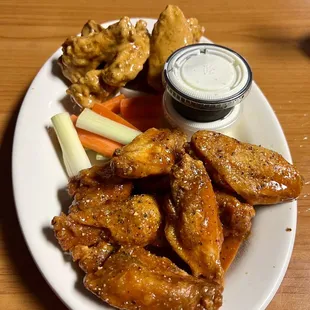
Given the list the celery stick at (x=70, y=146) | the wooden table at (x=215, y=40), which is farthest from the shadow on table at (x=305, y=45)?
the celery stick at (x=70, y=146)

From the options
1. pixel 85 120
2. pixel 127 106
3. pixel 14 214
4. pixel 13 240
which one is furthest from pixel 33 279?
pixel 127 106

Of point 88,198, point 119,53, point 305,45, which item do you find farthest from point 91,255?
point 305,45

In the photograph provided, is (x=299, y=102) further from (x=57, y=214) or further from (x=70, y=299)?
(x=70, y=299)

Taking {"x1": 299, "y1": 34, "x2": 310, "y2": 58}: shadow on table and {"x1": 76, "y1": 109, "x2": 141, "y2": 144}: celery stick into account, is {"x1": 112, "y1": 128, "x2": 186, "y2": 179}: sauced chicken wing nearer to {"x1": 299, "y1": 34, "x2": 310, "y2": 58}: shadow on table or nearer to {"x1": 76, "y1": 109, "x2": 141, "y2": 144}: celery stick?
{"x1": 76, "y1": 109, "x2": 141, "y2": 144}: celery stick

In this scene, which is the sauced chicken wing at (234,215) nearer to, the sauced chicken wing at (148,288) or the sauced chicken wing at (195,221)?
the sauced chicken wing at (195,221)

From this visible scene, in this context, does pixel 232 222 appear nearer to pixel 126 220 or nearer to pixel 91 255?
pixel 126 220

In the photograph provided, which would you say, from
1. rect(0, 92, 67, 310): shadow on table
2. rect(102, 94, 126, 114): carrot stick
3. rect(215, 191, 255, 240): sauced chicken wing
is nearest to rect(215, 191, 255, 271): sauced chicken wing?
rect(215, 191, 255, 240): sauced chicken wing
